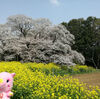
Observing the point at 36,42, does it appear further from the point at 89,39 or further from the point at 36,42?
the point at 89,39

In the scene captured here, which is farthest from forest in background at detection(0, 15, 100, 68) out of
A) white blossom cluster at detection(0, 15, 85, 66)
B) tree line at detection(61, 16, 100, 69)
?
tree line at detection(61, 16, 100, 69)

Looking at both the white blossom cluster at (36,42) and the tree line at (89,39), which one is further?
the tree line at (89,39)

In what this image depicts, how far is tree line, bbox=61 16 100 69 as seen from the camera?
2327 cm

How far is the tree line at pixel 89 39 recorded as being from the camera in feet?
76.3

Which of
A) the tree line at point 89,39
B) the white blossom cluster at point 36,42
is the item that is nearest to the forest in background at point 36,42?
the white blossom cluster at point 36,42

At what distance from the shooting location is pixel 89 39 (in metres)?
23.2

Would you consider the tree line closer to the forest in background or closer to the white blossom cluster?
the forest in background

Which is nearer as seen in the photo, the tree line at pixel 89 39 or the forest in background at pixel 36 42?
the forest in background at pixel 36 42

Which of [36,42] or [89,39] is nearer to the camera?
[36,42]

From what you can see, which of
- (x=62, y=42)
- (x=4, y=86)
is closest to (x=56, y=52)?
(x=62, y=42)

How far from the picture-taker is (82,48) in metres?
23.2

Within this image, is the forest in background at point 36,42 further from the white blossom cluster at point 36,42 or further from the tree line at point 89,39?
the tree line at point 89,39

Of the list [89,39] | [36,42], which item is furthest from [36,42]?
[89,39]

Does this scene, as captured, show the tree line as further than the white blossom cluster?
Yes
